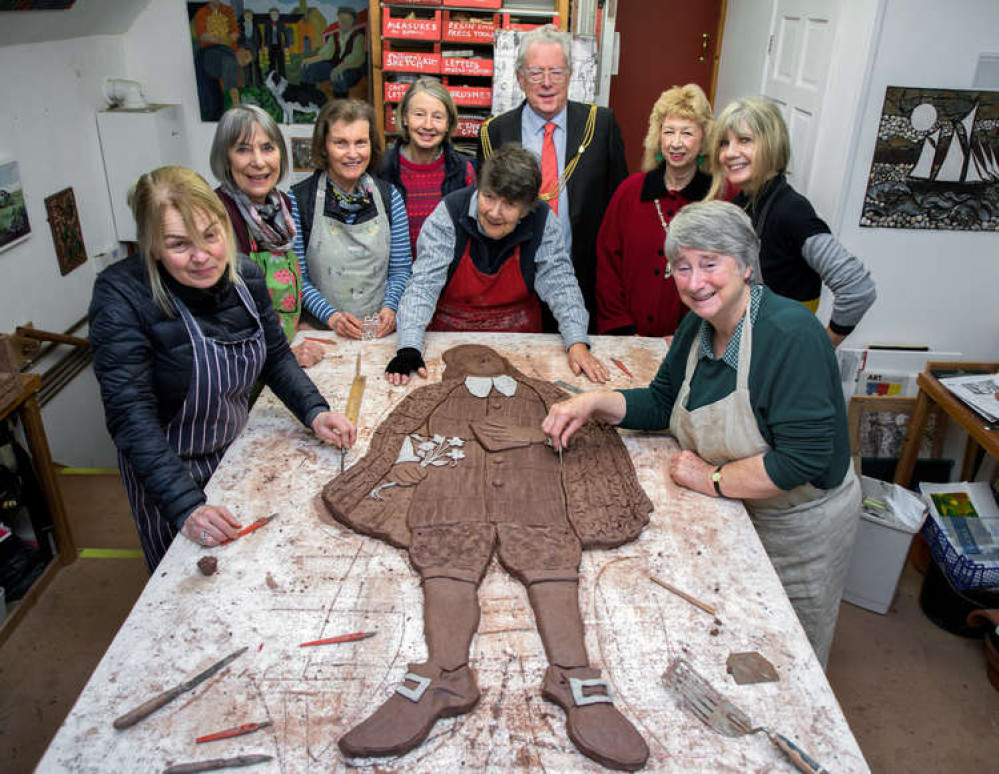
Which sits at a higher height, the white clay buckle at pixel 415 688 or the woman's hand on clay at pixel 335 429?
the woman's hand on clay at pixel 335 429

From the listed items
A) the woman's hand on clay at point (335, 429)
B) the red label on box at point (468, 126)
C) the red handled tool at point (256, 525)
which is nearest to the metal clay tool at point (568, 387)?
the woman's hand on clay at point (335, 429)

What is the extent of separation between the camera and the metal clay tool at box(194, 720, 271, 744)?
4.31 ft

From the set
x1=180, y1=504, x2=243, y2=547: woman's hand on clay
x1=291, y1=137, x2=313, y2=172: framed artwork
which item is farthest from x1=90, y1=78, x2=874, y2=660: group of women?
x1=291, y1=137, x2=313, y2=172: framed artwork

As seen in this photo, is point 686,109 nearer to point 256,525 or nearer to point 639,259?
point 639,259

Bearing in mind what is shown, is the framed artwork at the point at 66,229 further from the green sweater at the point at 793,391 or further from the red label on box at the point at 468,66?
the green sweater at the point at 793,391

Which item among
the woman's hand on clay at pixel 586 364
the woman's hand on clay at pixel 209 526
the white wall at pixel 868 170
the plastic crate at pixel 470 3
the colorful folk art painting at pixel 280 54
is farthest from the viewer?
the colorful folk art painting at pixel 280 54

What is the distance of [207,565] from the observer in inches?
66.0

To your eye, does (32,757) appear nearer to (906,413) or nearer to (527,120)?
(527,120)

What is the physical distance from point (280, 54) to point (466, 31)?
1.47m

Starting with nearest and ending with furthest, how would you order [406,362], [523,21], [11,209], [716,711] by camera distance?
[716,711] < [406,362] < [11,209] < [523,21]

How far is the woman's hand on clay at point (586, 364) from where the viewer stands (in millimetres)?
2627

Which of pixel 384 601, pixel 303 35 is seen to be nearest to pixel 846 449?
pixel 384 601

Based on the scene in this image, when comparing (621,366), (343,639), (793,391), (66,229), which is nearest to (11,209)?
(66,229)

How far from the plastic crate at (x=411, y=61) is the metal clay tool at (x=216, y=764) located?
4.23m
